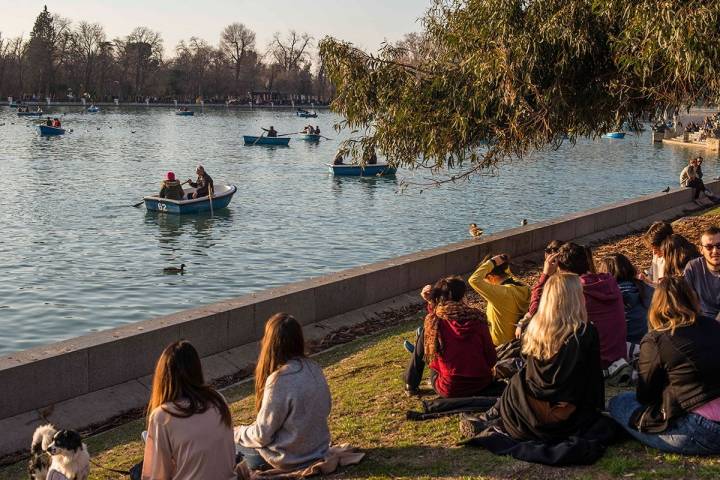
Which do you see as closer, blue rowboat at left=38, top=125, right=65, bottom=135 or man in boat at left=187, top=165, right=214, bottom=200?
man in boat at left=187, top=165, right=214, bottom=200

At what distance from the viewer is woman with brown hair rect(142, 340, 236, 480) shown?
5559 millimetres

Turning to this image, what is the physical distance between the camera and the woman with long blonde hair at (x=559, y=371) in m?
6.12

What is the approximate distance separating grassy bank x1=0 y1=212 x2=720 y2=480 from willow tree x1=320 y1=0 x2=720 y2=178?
6.14 meters

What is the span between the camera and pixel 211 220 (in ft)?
108

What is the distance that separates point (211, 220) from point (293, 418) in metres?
27.2

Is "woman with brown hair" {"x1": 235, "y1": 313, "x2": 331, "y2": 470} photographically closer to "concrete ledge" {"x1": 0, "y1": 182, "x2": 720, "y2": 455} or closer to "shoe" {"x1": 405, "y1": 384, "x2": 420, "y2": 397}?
"shoe" {"x1": 405, "y1": 384, "x2": 420, "y2": 397}

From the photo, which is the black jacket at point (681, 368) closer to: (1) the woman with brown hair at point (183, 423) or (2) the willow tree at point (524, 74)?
(1) the woman with brown hair at point (183, 423)

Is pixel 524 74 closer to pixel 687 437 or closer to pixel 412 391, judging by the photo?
pixel 412 391

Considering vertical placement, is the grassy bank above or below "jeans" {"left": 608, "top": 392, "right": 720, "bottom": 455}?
below

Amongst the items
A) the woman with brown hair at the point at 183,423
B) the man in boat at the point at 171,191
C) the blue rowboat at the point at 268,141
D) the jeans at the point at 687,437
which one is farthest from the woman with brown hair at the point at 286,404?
the blue rowboat at the point at 268,141

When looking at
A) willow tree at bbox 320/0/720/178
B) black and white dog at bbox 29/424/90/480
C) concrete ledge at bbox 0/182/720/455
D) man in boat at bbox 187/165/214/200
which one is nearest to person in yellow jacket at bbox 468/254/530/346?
concrete ledge at bbox 0/182/720/455

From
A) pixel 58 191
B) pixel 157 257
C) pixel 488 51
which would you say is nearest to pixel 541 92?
pixel 488 51

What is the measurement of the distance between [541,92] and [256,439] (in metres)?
11.0

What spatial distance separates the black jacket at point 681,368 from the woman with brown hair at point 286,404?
2139 mm
